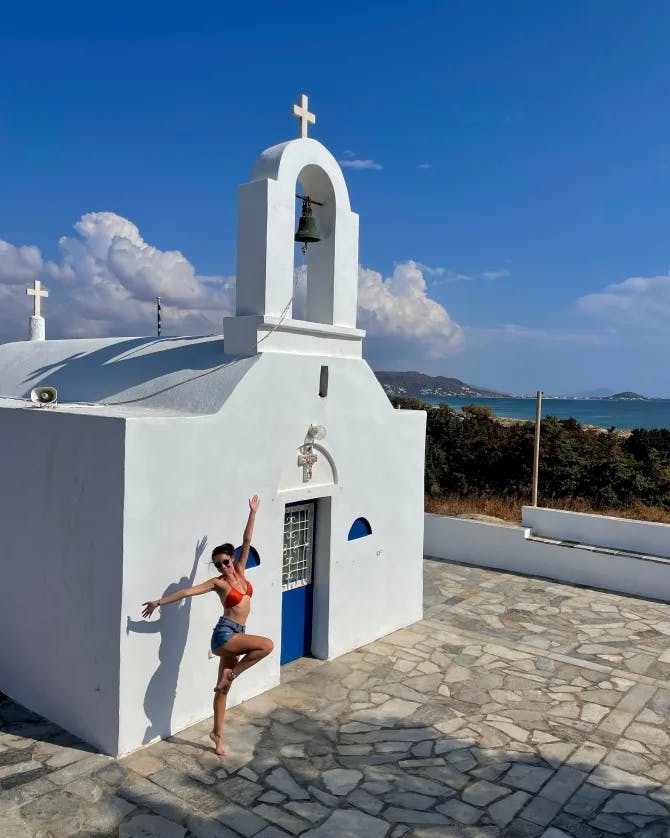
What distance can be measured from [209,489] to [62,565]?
152 cm

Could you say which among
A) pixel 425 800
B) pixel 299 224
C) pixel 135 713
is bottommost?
pixel 425 800

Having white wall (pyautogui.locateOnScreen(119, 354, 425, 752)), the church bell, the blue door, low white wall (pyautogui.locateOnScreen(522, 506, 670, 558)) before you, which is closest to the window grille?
the blue door

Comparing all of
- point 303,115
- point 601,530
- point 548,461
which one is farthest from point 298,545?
point 548,461

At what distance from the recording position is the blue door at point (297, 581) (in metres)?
8.04

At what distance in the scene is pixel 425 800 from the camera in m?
5.59

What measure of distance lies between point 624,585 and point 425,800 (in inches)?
293

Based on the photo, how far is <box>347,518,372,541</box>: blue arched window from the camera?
870 cm

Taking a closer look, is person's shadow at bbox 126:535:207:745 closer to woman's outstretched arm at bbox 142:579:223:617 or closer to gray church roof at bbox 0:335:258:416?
woman's outstretched arm at bbox 142:579:223:617

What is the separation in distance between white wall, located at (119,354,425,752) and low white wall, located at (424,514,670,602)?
3679mm

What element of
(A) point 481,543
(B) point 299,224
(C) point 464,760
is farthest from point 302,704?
(A) point 481,543

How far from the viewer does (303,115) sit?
311 inches

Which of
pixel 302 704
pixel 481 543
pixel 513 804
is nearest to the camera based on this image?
pixel 513 804

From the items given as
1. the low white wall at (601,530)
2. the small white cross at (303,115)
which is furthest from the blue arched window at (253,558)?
the low white wall at (601,530)

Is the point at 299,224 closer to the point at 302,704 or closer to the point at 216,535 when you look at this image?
the point at 216,535
